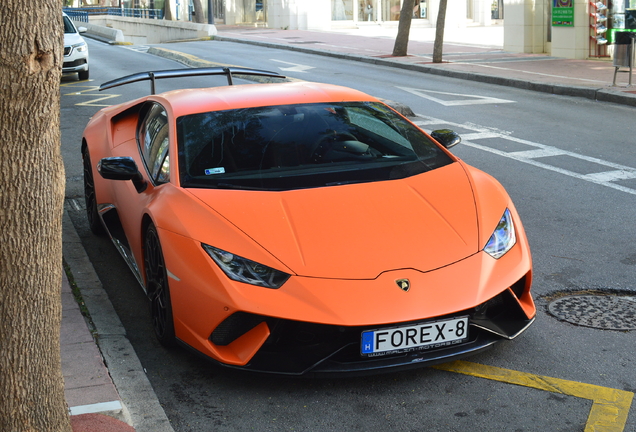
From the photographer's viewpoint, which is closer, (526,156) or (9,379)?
(9,379)

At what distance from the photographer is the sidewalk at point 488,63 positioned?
1591cm

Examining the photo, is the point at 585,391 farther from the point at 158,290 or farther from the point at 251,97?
the point at 251,97

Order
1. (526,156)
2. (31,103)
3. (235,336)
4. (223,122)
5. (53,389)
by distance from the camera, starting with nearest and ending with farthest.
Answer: (31,103) → (53,389) → (235,336) → (223,122) → (526,156)

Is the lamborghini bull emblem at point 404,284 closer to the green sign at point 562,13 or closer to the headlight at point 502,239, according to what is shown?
the headlight at point 502,239

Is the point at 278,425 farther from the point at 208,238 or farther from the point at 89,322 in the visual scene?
the point at 89,322

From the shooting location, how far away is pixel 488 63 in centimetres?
2178

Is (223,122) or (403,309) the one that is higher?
(223,122)

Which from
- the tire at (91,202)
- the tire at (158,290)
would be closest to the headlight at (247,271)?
the tire at (158,290)

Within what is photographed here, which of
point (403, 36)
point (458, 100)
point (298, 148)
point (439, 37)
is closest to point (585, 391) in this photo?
point (298, 148)

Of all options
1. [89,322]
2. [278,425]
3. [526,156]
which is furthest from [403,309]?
[526,156]

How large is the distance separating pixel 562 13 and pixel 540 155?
1456cm

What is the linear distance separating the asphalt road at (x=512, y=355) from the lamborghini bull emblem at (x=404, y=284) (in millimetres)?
500

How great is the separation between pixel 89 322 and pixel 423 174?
2091 mm

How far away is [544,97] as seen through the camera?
15383 mm
